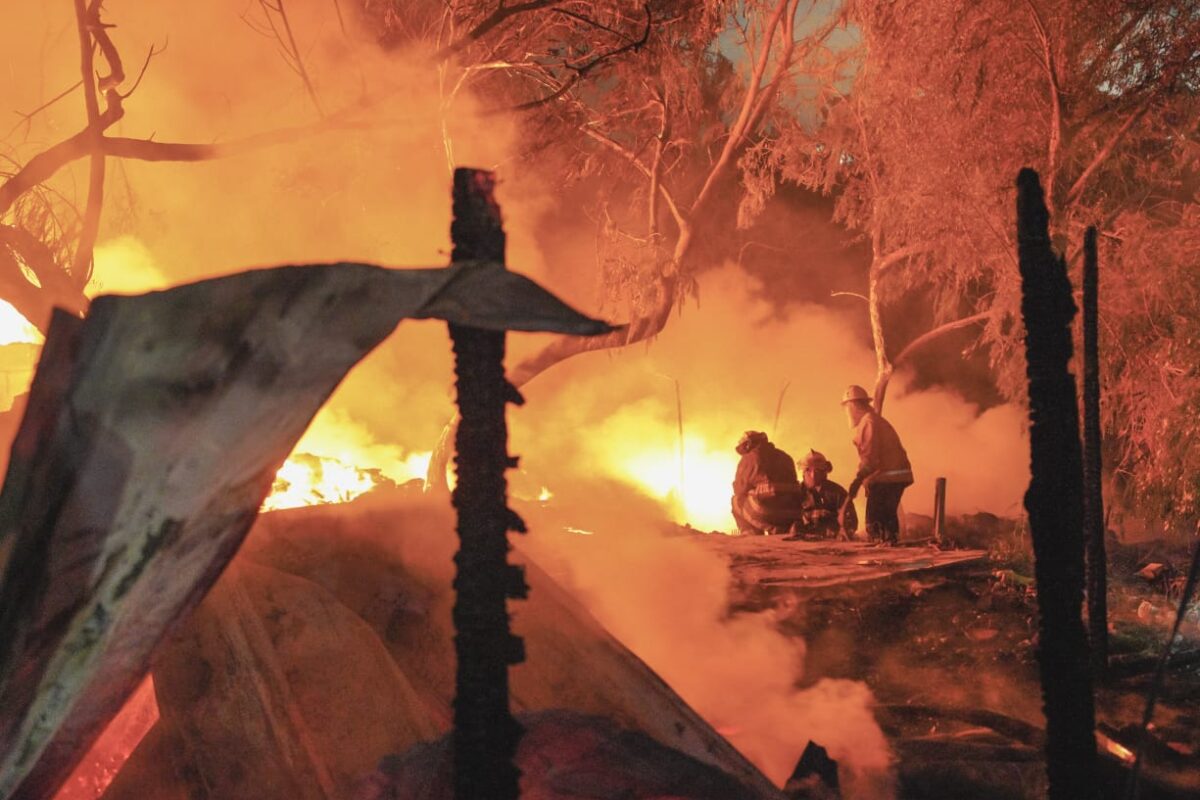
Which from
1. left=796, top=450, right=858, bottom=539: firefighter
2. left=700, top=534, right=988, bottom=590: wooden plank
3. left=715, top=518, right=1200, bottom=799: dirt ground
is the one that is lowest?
left=715, top=518, right=1200, bottom=799: dirt ground

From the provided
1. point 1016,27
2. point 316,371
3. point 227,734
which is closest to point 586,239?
point 1016,27

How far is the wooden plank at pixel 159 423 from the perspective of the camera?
2.28 meters

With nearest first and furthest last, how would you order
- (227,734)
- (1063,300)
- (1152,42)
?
(1063,300), (227,734), (1152,42)

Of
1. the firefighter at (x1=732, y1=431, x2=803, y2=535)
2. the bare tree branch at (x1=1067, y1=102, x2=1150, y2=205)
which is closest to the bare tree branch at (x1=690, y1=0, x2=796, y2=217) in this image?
the firefighter at (x1=732, y1=431, x2=803, y2=535)

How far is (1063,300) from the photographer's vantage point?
3072 millimetres

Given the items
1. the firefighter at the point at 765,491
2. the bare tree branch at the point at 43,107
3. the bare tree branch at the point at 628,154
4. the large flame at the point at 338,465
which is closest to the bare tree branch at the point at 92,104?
the bare tree branch at the point at 43,107

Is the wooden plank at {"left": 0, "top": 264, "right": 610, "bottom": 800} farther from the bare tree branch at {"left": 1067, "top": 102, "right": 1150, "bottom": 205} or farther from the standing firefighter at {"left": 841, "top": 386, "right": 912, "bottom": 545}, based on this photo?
the bare tree branch at {"left": 1067, "top": 102, "right": 1150, "bottom": 205}

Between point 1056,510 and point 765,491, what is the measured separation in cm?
984

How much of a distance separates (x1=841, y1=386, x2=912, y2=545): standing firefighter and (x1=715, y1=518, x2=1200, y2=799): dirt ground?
129 centimetres

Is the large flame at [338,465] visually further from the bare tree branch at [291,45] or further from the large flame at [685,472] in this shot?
the large flame at [685,472]

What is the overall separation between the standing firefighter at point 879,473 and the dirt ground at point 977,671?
1.29m

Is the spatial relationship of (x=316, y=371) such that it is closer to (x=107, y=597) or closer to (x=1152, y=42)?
(x=107, y=597)

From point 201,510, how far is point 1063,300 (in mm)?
2496

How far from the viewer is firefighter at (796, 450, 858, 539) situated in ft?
42.0
